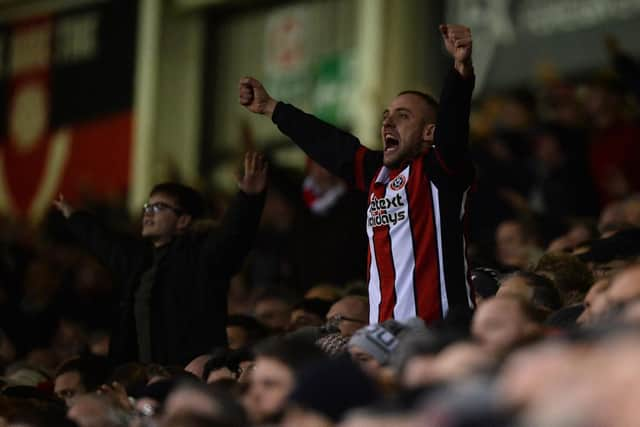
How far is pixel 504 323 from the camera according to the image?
166 inches

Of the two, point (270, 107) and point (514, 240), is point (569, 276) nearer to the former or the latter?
point (270, 107)

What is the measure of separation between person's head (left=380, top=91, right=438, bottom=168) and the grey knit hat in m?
0.76

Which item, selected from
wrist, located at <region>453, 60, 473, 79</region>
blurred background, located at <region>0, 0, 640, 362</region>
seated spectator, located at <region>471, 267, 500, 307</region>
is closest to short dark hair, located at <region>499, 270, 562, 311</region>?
seated spectator, located at <region>471, 267, 500, 307</region>

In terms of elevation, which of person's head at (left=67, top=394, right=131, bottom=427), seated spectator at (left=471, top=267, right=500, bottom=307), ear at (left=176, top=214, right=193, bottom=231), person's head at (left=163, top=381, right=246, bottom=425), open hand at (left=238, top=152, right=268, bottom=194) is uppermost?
open hand at (left=238, top=152, right=268, bottom=194)

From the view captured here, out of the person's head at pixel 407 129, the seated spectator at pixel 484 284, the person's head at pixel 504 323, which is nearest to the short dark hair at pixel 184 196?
the seated spectator at pixel 484 284

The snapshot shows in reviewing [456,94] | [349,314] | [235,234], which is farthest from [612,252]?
[235,234]

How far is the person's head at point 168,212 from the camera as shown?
6570 mm

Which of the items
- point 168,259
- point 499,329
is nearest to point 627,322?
point 499,329

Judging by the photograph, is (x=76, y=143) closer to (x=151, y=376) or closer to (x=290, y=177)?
(x=290, y=177)

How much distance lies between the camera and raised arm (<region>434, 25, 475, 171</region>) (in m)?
4.95

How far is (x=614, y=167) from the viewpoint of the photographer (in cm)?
842

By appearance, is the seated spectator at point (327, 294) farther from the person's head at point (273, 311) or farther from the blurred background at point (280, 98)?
the blurred background at point (280, 98)

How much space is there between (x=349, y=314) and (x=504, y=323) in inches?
77.5

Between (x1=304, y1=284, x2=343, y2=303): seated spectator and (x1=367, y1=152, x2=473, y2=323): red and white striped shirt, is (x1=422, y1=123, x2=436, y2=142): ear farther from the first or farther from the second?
(x1=304, y1=284, x2=343, y2=303): seated spectator
